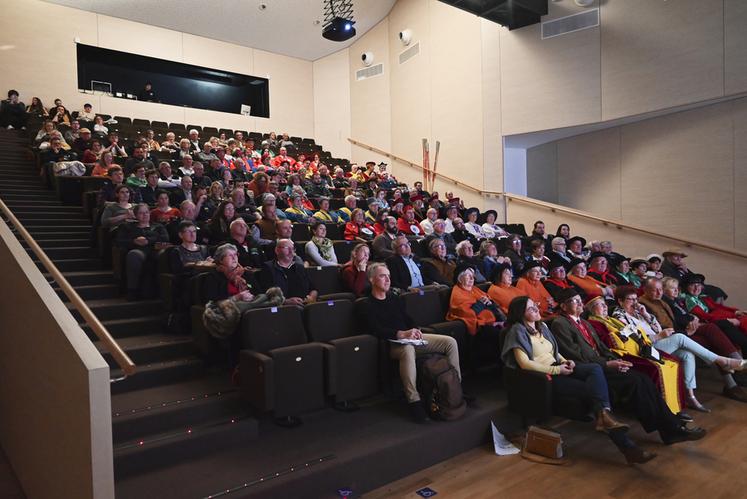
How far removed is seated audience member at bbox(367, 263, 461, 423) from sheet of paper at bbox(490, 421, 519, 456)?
0.37 meters

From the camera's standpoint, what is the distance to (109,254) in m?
3.79

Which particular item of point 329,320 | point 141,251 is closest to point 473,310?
point 329,320

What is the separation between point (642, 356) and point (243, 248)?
8.83 feet

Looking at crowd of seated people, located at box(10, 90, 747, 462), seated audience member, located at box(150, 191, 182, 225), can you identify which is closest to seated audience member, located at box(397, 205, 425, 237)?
crowd of seated people, located at box(10, 90, 747, 462)

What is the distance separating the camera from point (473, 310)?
10.8 feet

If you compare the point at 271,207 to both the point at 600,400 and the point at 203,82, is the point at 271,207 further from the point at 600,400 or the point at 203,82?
the point at 203,82

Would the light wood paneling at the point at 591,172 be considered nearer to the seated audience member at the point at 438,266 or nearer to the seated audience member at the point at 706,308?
the seated audience member at the point at 706,308

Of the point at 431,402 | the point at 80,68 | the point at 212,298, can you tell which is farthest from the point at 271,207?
the point at 80,68

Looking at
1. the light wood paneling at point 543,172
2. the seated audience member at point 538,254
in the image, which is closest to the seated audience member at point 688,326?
the seated audience member at point 538,254

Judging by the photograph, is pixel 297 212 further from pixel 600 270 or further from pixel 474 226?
pixel 600 270

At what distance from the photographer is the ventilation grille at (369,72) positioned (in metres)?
10.1

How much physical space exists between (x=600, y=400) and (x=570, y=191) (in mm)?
5609

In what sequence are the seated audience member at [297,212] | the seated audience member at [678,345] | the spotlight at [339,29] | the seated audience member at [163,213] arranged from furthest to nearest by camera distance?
the spotlight at [339,29] → the seated audience member at [297,212] → the seated audience member at [163,213] → the seated audience member at [678,345]

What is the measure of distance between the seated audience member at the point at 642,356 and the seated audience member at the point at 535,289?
0.66 metres
